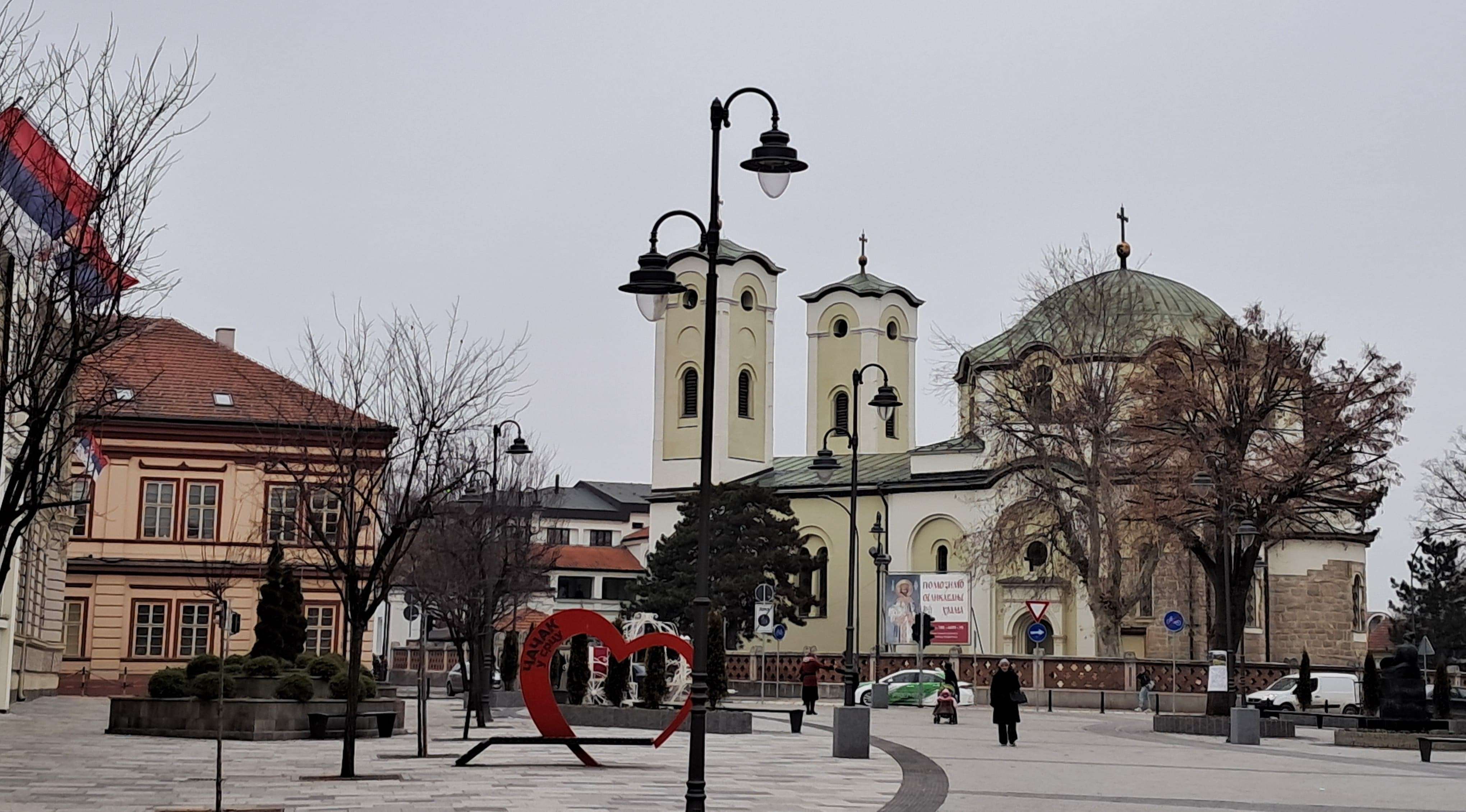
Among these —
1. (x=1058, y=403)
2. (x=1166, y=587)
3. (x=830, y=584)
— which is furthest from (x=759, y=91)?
(x=830, y=584)

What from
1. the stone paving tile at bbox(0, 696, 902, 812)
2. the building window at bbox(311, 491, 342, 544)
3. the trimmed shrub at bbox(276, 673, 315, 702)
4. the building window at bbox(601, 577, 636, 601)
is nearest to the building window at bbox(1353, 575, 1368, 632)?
the building window at bbox(311, 491, 342, 544)

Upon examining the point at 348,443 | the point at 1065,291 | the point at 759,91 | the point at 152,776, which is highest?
the point at 1065,291

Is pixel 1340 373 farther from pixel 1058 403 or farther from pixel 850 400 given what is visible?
pixel 850 400

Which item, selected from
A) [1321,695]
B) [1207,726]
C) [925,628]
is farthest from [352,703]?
[1321,695]

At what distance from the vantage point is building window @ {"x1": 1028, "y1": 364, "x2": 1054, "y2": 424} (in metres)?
54.2

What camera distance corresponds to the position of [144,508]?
53250mm

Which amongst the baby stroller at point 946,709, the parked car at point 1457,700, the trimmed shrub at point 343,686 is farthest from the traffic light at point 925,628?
the trimmed shrub at point 343,686

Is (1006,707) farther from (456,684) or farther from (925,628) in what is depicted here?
(456,684)

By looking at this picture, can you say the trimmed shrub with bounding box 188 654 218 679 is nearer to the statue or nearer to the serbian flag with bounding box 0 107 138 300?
the serbian flag with bounding box 0 107 138 300

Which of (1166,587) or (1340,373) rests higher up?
(1340,373)

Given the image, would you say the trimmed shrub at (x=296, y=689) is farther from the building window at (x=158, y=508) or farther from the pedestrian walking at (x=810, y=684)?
the building window at (x=158, y=508)

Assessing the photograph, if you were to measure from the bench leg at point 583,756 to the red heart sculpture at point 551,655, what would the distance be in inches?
13.4

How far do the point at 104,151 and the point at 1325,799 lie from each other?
1454 cm

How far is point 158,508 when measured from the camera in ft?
175
